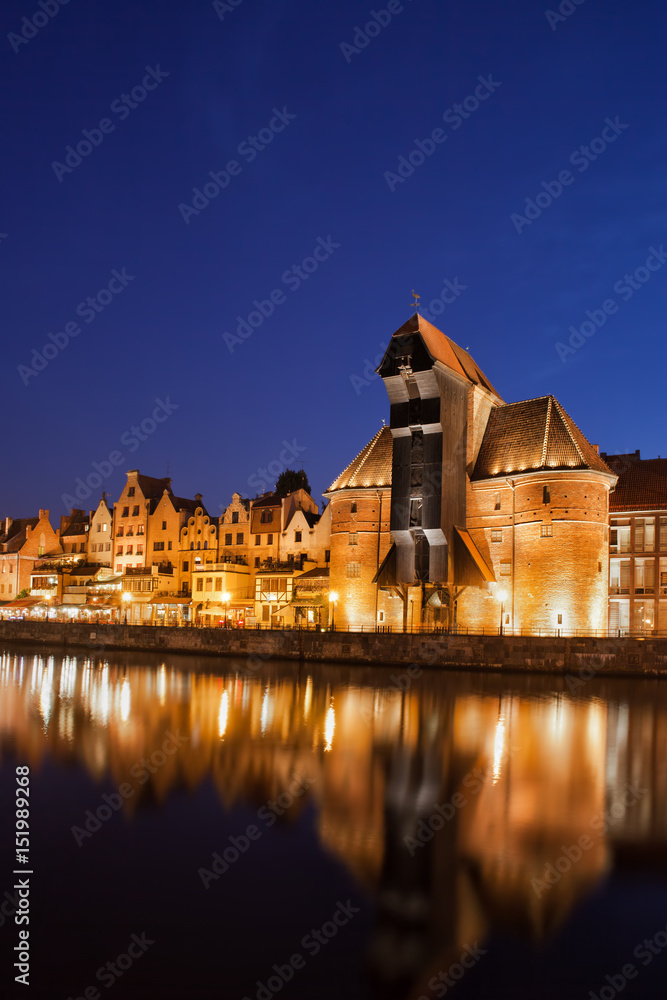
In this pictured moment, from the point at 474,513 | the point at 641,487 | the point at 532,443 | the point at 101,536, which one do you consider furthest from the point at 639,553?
the point at 101,536

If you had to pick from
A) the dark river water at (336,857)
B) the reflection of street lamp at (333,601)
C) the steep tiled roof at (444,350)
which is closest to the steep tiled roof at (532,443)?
the steep tiled roof at (444,350)

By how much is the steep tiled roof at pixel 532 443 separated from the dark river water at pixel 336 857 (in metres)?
23.4

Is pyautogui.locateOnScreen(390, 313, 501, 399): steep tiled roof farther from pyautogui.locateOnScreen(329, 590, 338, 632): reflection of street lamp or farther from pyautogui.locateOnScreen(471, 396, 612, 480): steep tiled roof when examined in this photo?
pyautogui.locateOnScreen(329, 590, 338, 632): reflection of street lamp

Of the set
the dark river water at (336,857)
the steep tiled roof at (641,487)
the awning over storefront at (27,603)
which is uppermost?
the steep tiled roof at (641,487)

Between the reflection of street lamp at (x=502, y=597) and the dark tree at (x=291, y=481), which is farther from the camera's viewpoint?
the dark tree at (x=291, y=481)

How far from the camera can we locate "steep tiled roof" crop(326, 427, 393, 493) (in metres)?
55.1

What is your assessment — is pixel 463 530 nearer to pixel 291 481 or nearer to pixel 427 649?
pixel 427 649

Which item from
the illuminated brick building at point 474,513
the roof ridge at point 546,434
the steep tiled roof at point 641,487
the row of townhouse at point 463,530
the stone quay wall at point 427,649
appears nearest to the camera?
the stone quay wall at point 427,649

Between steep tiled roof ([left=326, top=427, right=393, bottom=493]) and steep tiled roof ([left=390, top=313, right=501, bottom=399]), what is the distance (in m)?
7.41

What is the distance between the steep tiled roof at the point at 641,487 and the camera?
52.9 metres

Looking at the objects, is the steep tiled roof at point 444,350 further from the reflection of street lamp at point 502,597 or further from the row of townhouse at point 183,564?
the row of townhouse at point 183,564

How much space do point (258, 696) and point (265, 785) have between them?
1550 centimetres

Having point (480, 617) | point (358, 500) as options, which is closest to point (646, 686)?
point (480, 617)

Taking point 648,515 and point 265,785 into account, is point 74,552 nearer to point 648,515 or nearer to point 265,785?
point 648,515
